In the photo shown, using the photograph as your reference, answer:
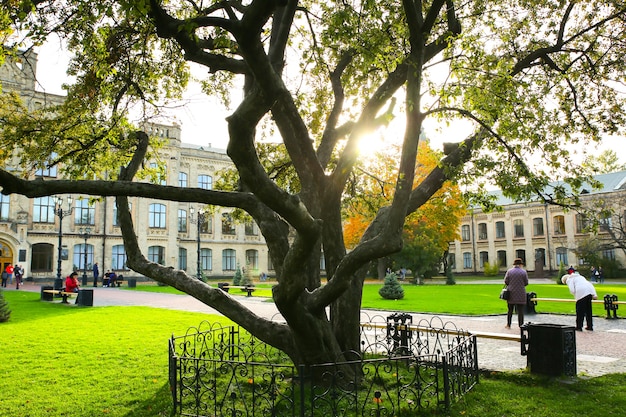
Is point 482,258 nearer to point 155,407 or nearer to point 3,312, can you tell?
point 3,312

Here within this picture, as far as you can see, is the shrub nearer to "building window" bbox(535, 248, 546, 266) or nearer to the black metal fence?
the black metal fence

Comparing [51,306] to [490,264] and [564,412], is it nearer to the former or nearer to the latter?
[564,412]

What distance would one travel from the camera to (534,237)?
53906 millimetres

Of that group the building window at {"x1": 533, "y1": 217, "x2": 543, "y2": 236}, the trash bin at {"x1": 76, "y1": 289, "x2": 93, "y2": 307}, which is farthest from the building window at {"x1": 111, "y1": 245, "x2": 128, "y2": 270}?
the building window at {"x1": 533, "y1": 217, "x2": 543, "y2": 236}

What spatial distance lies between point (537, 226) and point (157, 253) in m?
40.9

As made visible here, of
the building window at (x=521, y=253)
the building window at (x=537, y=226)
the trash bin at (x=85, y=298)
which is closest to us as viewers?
the trash bin at (x=85, y=298)

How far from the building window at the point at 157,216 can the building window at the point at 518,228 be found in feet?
128

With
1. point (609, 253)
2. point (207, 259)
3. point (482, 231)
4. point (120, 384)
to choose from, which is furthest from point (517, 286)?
point (482, 231)

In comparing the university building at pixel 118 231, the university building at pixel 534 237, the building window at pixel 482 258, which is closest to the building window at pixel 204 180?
the university building at pixel 118 231

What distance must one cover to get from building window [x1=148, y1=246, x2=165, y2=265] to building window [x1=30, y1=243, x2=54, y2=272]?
27.7ft

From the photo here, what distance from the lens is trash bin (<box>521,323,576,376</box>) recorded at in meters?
7.61

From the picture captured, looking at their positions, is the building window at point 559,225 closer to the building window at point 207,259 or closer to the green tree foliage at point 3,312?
the building window at point 207,259

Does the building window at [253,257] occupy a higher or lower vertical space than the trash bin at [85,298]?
higher

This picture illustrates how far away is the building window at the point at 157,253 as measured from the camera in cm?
4516
